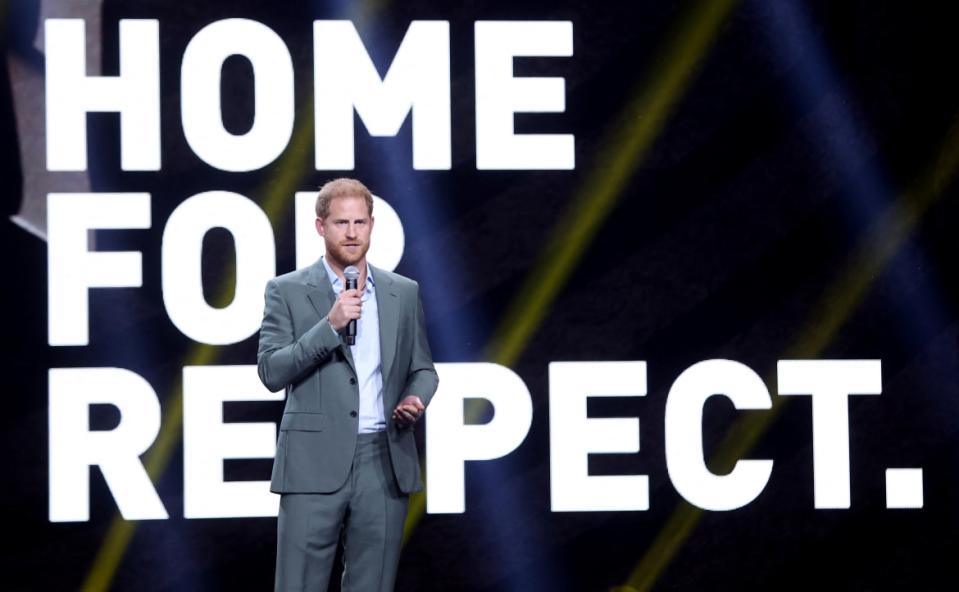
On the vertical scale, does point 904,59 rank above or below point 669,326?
above

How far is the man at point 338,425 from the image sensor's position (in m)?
3.08

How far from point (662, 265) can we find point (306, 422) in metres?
1.81

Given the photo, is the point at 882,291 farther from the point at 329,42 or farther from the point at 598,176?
the point at 329,42

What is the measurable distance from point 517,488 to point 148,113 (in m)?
1.77

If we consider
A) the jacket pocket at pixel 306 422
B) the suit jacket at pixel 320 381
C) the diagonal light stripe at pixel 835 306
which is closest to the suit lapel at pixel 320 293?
the suit jacket at pixel 320 381

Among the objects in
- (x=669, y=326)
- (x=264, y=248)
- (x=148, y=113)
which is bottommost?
(x=669, y=326)

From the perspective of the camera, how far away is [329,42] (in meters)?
4.44

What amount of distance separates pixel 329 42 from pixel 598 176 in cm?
102

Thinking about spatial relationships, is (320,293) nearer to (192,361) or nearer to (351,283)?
(351,283)

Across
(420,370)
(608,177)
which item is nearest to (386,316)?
(420,370)

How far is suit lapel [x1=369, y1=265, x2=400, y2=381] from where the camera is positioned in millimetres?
3193

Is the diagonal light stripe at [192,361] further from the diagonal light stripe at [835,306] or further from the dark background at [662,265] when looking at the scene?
the diagonal light stripe at [835,306]

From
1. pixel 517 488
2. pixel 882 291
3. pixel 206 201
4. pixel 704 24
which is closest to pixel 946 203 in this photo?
pixel 882 291

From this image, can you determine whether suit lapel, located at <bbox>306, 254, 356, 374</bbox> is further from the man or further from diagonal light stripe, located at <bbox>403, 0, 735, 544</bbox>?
diagonal light stripe, located at <bbox>403, 0, 735, 544</bbox>
